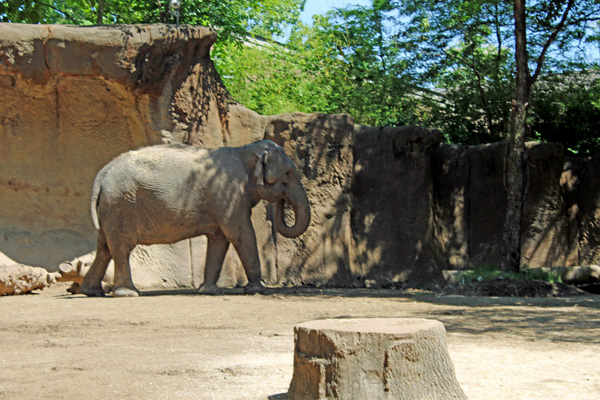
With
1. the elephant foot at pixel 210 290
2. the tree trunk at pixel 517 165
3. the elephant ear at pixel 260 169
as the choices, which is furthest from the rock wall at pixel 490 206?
the elephant foot at pixel 210 290

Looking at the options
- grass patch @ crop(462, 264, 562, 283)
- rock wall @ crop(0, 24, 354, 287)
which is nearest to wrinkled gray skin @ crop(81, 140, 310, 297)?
rock wall @ crop(0, 24, 354, 287)

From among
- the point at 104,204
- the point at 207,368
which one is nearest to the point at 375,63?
the point at 104,204

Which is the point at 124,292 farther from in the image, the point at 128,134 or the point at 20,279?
the point at 128,134

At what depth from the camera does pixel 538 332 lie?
695 cm

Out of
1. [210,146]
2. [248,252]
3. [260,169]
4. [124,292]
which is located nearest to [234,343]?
[124,292]

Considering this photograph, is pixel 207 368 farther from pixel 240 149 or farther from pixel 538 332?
pixel 240 149

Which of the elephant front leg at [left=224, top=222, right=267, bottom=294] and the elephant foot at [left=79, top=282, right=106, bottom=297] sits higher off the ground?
the elephant front leg at [left=224, top=222, right=267, bottom=294]

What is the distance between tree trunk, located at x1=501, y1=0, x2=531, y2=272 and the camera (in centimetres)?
1150

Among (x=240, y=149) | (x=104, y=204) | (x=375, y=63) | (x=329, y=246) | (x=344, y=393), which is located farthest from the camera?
(x=375, y=63)

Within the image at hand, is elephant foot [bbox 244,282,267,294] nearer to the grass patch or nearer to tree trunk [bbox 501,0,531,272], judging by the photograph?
the grass patch

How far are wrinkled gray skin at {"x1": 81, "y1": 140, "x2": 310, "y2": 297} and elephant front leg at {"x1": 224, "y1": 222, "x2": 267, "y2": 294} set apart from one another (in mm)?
13

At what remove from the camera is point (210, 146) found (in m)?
12.3

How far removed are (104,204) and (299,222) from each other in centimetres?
263

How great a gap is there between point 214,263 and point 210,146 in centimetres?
239
